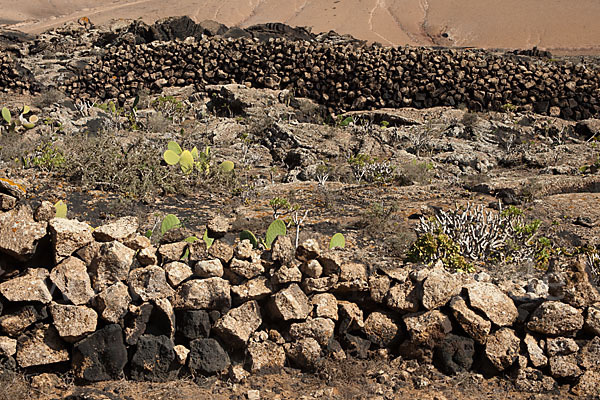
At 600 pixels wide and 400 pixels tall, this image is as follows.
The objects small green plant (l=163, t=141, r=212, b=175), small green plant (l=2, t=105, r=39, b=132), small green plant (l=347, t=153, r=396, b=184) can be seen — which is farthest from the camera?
small green plant (l=2, t=105, r=39, b=132)

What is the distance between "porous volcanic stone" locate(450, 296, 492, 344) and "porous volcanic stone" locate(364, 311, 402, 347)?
1.34 ft

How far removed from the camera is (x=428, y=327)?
3.25m

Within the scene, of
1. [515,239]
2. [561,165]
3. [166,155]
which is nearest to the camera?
[515,239]

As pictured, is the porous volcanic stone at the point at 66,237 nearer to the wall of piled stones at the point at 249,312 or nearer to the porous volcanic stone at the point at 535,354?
the wall of piled stones at the point at 249,312

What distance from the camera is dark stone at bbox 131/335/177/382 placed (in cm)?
315

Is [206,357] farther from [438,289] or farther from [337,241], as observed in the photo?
[337,241]

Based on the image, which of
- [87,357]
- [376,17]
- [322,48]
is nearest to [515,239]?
[87,357]

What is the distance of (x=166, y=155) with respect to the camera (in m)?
6.93

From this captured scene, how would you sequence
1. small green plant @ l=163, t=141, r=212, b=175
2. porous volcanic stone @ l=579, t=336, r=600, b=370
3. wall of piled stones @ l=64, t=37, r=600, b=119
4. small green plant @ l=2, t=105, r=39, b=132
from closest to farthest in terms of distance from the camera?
1. porous volcanic stone @ l=579, t=336, r=600, b=370
2. small green plant @ l=163, t=141, r=212, b=175
3. small green plant @ l=2, t=105, r=39, b=132
4. wall of piled stones @ l=64, t=37, r=600, b=119

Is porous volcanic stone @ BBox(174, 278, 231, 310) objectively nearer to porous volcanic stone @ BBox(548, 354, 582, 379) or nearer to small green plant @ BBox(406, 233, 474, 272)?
small green plant @ BBox(406, 233, 474, 272)

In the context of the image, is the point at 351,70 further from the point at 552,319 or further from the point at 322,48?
the point at 552,319

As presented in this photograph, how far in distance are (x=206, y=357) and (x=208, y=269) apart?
1.85ft

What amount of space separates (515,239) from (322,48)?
9.51m

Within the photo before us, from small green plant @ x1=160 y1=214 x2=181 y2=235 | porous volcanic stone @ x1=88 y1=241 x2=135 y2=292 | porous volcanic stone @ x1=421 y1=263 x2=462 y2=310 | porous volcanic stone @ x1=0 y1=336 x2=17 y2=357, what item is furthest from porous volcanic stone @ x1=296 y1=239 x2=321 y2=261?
porous volcanic stone @ x1=0 y1=336 x2=17 y2=357
